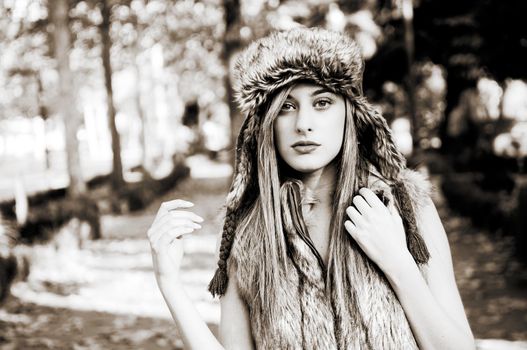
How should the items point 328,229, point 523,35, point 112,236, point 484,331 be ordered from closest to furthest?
point 328,229, point 484,331, point 523,35, point 112,236

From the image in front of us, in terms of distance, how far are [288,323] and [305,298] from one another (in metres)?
0.11

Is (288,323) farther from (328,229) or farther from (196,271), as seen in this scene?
(196,271)

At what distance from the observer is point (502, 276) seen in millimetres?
7672

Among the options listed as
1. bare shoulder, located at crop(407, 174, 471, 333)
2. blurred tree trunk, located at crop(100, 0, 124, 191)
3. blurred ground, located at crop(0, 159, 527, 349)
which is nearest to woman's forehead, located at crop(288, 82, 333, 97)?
bare shoulder, located at crop(407, 174, 471, 333)

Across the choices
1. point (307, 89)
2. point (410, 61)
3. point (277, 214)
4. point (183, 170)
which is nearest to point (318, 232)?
point (277, 214)

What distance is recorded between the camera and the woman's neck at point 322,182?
7.11 ft

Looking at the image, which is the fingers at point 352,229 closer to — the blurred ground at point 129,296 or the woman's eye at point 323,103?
the woman's eye at point 323,103

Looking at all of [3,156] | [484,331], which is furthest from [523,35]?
[3,156]

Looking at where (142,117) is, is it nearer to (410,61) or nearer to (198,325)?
(410,61)

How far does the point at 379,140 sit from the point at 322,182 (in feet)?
0.88

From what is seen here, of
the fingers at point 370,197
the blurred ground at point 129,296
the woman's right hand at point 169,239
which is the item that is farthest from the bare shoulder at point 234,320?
the blurred ground at point 129,296

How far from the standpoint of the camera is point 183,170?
25875 millimetres

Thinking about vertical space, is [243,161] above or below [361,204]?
above

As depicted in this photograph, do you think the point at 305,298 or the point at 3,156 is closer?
the point at 305,298
